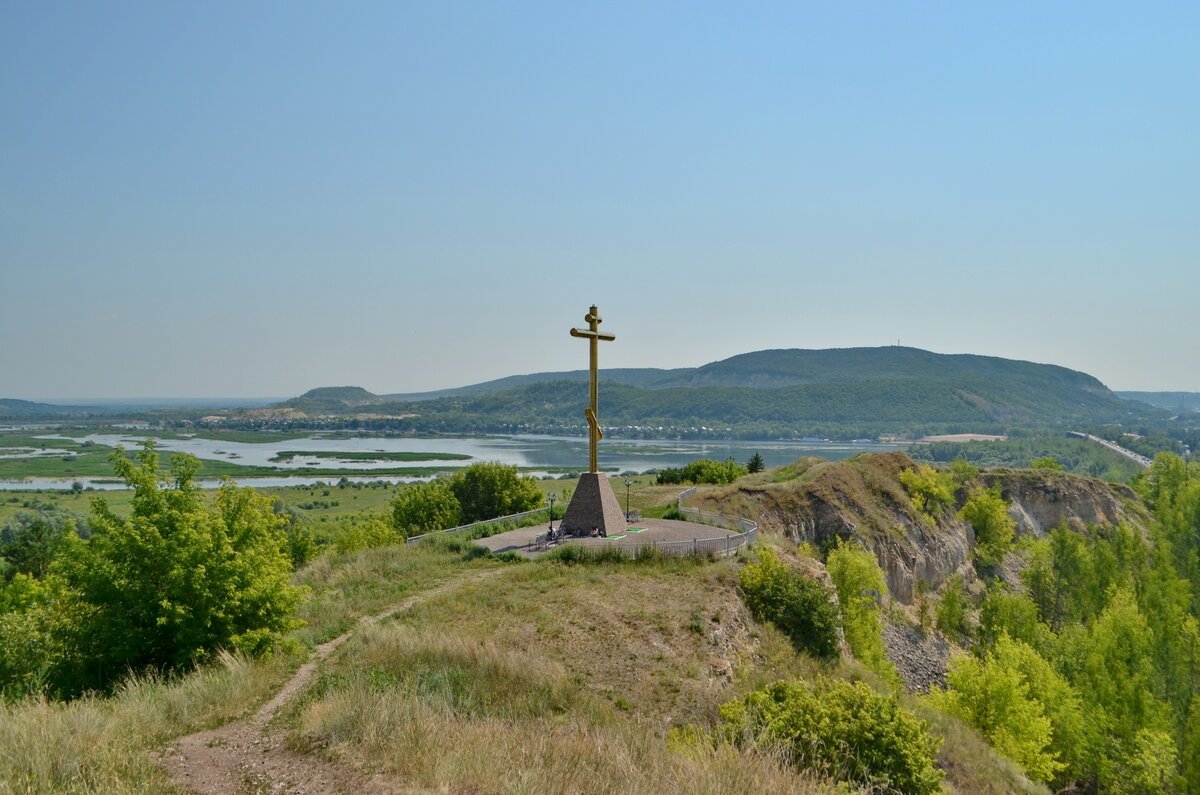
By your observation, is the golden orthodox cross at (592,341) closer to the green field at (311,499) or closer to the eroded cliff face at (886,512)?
the eroded cliff face at (886,512)

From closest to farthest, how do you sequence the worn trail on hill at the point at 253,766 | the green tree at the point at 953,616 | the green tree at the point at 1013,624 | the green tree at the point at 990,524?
the worn trail on hill at the point at 253,766
the green tree at the point at 1013,624
the green tree at the point at 953,616
the green tree at the point at 990,524

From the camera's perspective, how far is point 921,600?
4547 centimetres

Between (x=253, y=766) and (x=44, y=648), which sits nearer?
(x=253, y=766)

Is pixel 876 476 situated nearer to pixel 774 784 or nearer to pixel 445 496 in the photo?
pixel 445 496

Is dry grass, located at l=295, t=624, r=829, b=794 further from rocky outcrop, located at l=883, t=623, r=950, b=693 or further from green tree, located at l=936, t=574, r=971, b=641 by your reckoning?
green tree, located at l=936, t=574, r=971, b=641

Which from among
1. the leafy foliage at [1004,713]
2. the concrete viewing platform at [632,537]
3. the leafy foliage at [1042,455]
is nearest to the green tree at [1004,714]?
the leafy foliage at [1004,713]

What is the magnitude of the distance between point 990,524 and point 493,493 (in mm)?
44395

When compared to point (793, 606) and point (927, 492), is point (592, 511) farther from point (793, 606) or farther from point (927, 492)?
point (927, 492)

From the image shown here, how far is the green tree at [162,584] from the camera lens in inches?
458

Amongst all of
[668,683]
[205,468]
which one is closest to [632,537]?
[668,683]

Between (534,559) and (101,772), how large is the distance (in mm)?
16587

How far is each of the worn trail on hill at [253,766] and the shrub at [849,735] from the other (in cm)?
584

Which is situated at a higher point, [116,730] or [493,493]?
[116,730]

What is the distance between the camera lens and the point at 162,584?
11.8 m
